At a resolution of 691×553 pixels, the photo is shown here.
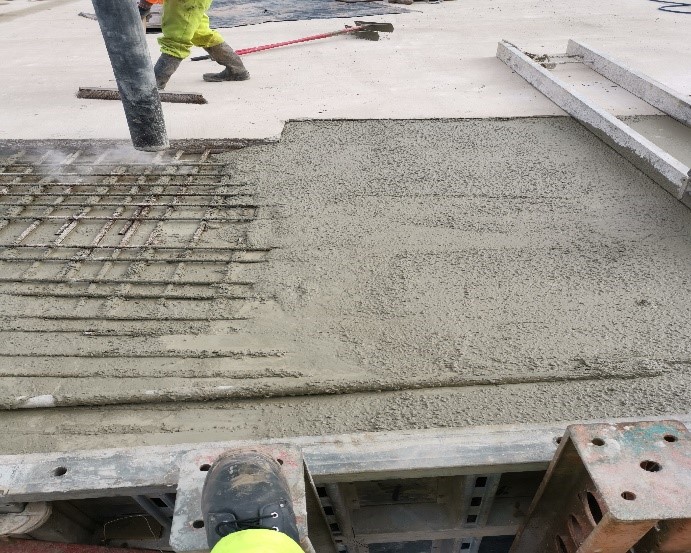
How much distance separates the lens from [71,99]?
17.4ft

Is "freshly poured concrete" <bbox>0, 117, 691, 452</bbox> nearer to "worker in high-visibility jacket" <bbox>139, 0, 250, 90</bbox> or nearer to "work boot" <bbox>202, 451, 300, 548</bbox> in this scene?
"work boot" <bbox>202, 451, 300, 548</bbox>

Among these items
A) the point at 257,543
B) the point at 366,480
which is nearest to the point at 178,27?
the point at 366,480

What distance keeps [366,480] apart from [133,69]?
3.52 meters

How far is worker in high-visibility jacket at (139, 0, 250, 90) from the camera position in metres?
4.75

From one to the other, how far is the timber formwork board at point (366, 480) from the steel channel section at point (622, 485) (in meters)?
0.12

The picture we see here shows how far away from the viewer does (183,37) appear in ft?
16.0

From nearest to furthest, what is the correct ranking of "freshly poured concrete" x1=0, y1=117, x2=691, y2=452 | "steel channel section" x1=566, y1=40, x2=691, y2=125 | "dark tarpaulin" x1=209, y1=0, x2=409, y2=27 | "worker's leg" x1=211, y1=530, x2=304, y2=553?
"worker's leg" x1=211, y1=530, x2=304, y2=553
"freshly poured concrete" x1=0, y1=117, x2=691, y2=452
"steel channel section" x1=566, y1=40, x2=691, y2=125
"dark tarpaulin" x1=209, y1=0, x2=409, y2=27

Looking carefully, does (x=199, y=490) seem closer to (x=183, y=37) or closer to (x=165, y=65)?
(x=183, y=37)

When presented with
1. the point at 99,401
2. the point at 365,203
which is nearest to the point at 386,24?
the point at 365,203

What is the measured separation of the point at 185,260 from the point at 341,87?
344cm

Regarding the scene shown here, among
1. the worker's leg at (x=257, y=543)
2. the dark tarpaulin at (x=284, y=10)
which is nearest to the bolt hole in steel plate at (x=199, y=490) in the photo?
the worker's leg at (x=257, y=543)

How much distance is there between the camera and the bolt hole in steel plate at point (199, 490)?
3.95 ft

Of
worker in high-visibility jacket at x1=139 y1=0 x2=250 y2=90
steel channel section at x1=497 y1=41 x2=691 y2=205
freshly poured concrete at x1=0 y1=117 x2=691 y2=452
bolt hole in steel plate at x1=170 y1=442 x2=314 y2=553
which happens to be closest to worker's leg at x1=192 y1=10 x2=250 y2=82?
worker in high-visibility jacket at x1=139 y1=0 x2=250 y2=90

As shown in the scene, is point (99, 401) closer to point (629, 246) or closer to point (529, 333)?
point (529, 333)
